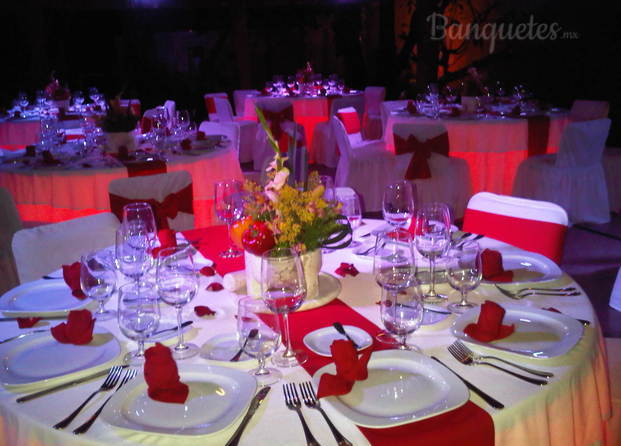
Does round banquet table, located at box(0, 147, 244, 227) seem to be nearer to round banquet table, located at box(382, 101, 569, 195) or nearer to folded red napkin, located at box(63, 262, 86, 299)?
folded red napkin, located at box(63, 262, 86, 299)

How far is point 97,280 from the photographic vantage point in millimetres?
1771

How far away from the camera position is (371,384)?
1.36 meters

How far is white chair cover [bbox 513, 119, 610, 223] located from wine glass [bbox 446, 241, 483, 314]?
4.01 metres

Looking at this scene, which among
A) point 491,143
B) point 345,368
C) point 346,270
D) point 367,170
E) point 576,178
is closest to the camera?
point 345,368

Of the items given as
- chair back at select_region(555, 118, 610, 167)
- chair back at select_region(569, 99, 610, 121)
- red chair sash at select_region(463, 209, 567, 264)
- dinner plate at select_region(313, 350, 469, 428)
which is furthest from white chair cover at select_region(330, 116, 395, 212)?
dinner plate at select_region(313, 350, 469, 428)

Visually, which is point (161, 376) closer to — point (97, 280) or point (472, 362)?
point (97, 280)

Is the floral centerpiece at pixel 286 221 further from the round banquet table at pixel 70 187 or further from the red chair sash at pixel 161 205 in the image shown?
the round banquet table at pixel 70 187

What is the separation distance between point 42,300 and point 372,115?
26.3ft

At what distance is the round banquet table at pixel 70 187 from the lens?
4020mm

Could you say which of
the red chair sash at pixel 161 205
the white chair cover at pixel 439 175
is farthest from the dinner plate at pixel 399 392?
the white chair cover at pixel 439 175

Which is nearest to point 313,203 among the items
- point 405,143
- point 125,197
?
point 125,197

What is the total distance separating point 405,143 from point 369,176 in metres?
0.66

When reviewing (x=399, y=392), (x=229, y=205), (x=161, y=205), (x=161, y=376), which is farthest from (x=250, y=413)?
(x=161, y=205)

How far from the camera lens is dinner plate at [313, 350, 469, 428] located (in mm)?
1232
